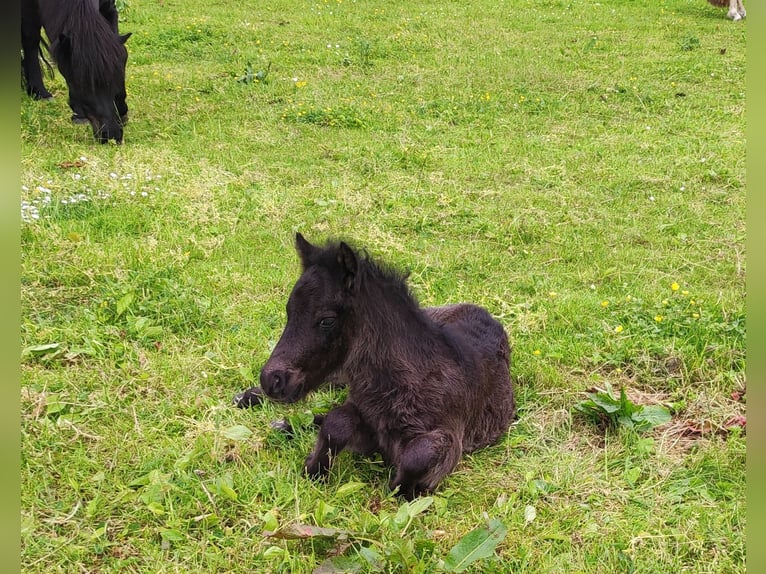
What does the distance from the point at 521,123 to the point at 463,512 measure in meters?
7.76

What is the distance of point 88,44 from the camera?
813 centimetres

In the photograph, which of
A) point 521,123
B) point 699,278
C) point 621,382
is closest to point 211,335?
point 621,382

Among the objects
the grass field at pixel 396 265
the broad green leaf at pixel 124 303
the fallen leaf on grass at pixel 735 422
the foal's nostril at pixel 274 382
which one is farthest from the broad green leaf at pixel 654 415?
the broad green leaf at pixel 124 303

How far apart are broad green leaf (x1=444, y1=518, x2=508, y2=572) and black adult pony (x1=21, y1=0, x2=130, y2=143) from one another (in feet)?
23.1

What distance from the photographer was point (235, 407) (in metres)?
4.22

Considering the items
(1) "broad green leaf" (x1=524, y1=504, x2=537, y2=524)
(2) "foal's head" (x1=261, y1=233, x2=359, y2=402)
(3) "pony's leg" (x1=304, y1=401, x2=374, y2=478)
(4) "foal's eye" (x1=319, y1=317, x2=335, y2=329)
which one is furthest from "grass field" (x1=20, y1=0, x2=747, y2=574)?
(4) "foal's eye" (x1=319, y1=317, x2=335, y2=329)

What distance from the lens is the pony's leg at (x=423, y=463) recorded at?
3459 millimetres

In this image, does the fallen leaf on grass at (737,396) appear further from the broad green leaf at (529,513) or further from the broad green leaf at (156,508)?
the broad green leaf at (156,508)

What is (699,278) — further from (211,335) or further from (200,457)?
(200,457)

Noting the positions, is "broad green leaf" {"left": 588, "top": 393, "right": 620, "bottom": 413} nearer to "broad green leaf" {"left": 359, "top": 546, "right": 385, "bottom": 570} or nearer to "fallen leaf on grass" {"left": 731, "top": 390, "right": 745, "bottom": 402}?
"fallen leaf on grass" {"left": 731, "top": 390, "right": 745, "bottom": 402}

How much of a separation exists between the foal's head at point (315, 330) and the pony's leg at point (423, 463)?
567mm

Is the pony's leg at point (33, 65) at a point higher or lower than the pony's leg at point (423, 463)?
higher

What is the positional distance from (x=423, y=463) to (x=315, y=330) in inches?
32.8

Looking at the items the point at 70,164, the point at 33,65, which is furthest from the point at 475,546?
the point at 33,65
